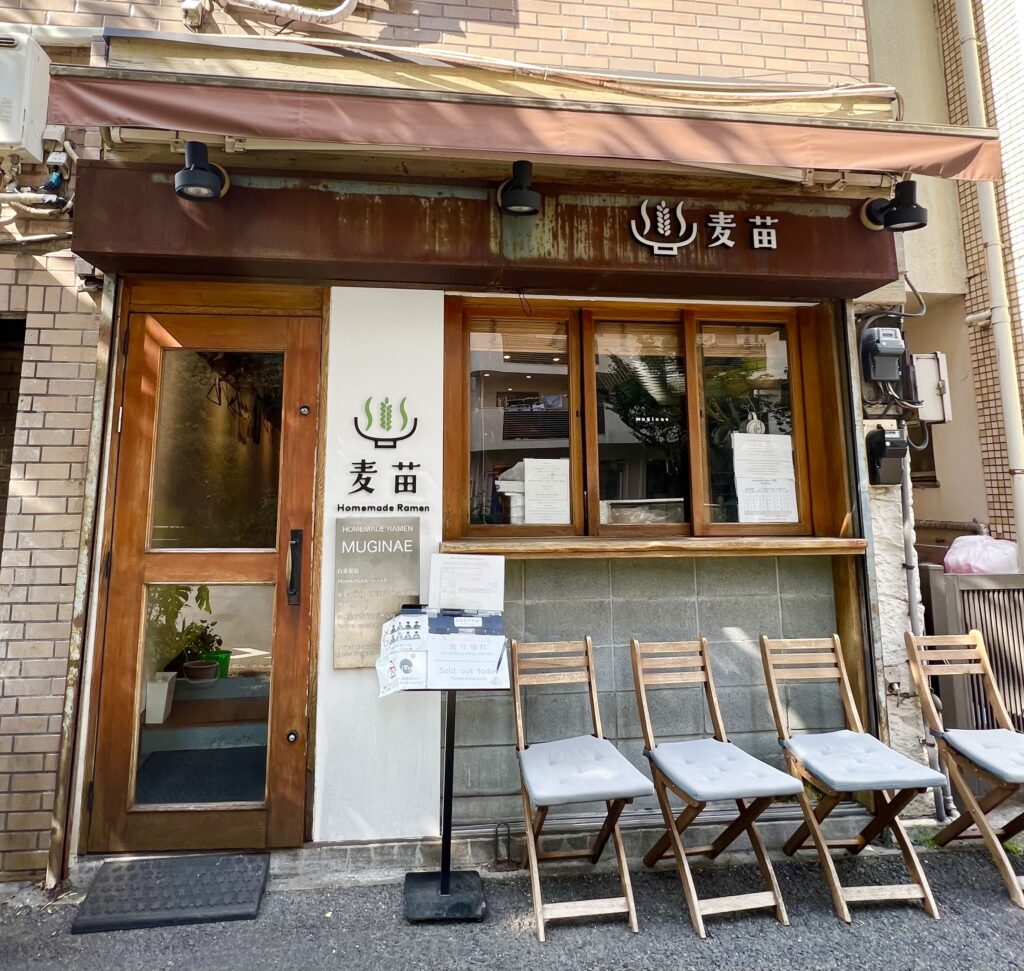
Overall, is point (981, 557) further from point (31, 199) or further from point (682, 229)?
point (31, 199)

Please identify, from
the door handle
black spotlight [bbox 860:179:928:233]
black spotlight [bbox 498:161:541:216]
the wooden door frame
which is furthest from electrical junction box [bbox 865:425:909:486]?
the door handle

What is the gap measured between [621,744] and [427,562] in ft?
5.16

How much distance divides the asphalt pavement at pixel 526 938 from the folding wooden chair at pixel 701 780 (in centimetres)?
12

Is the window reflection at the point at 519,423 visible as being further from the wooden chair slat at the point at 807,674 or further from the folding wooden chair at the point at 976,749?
the folding wooden chair at the point at 976,749

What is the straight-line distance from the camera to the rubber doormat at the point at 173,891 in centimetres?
265

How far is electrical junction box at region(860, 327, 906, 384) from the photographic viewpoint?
3.66 metres

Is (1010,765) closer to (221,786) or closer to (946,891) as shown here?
(946,891)

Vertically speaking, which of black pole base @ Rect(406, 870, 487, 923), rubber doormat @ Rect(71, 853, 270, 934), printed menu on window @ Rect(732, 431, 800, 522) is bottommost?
black pole base @ Rect(406, 870, 487, 923)

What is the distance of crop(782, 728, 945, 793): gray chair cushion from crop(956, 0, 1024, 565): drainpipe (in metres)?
4.05

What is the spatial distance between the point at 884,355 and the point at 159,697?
479 cm

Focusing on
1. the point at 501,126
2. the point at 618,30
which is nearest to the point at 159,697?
the point at 501,126

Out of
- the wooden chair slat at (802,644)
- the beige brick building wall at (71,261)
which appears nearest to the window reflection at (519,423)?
the wooden chair slat at (802,644)

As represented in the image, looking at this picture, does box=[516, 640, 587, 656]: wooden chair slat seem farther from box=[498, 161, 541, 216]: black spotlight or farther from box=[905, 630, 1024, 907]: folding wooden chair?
box=[498, 161, 541, 216]: black spotlight

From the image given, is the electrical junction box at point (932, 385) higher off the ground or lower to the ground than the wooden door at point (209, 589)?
higher
